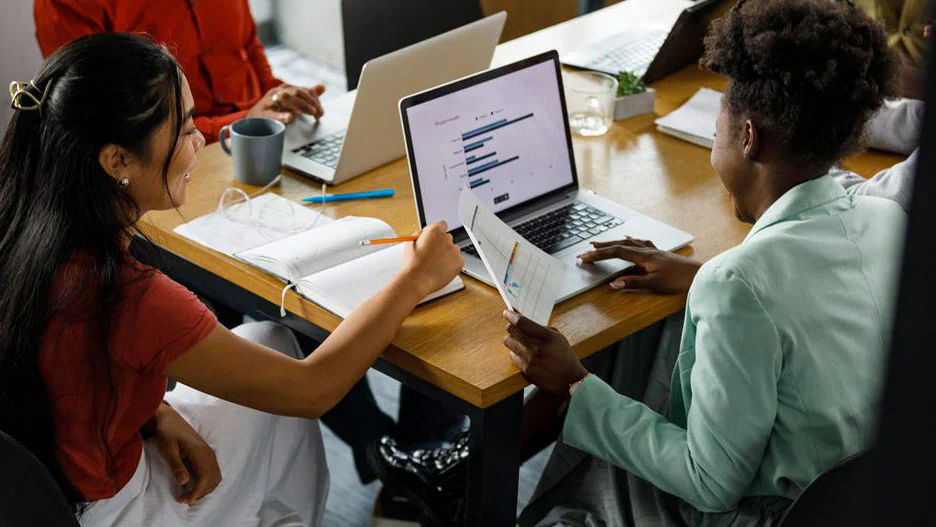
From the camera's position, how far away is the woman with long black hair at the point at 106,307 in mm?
1195

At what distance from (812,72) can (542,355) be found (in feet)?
1.59

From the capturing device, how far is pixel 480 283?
156 centimetres

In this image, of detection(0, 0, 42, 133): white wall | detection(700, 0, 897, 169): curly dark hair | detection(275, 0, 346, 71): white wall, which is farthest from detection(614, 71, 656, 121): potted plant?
detection(275, 0, 346, 71): white wall

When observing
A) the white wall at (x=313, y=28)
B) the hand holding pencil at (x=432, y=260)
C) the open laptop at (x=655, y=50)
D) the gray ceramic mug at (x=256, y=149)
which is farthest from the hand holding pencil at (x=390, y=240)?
the white wall at (x=313, y=28)

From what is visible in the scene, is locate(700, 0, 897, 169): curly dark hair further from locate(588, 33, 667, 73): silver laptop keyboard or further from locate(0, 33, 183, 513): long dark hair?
locate(588, 33, 667, 73): silver laptop keyboard

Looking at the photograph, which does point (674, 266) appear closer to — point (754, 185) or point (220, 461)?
point (754, 185)

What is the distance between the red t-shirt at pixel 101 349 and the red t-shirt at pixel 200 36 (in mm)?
938

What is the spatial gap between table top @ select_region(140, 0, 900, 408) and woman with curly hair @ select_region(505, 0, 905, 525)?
83 mm

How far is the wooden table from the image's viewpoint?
54.1 inches

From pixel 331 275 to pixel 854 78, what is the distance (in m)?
0.77

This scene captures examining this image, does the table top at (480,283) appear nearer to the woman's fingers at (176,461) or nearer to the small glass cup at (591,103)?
the small glass cup at (591,103)

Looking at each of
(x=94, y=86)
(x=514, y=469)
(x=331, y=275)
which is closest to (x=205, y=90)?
(x=331, y=275)

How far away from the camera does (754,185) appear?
1338 mm

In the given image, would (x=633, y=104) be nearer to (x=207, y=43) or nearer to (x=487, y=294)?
(x=487, y=294)
